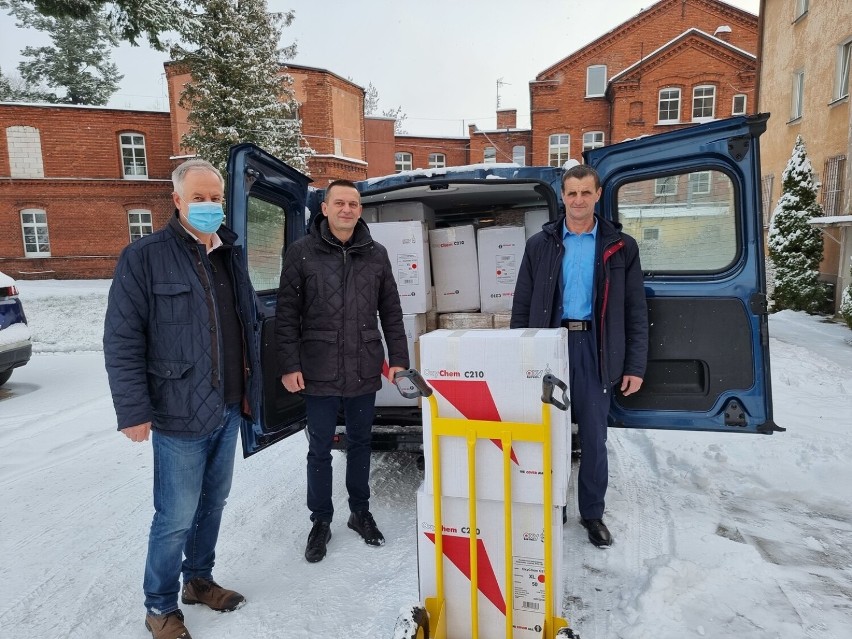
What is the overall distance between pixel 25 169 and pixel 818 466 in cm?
2661

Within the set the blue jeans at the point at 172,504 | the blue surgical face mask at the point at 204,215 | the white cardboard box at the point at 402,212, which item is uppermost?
the white cardboard box at the point at 402,212

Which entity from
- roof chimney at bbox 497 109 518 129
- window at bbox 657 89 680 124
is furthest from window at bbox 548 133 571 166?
window at bbox 657 89 680 124

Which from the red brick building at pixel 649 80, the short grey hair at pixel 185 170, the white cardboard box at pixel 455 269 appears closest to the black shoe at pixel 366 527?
the white cardboard box at pixel 455 269

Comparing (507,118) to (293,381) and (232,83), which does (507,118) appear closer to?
(232,83)

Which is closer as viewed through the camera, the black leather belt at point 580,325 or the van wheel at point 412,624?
the van wheel at point 412,624

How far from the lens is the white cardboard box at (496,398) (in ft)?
6.70

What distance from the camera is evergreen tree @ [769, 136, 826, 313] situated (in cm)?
1177

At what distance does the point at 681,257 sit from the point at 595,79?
91.0 feet

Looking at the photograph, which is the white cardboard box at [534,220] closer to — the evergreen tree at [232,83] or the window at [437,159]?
the evergreen tree at [232,83]

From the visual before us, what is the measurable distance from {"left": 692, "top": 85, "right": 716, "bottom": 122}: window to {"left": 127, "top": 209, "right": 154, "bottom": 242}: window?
25.8 metres

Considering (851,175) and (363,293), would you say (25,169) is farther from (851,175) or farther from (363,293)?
(851,175)

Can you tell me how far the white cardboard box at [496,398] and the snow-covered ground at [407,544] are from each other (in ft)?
3.10

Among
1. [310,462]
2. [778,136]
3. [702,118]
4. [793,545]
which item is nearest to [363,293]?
[310,462]

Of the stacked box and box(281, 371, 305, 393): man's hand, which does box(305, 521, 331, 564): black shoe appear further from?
the stacked box
